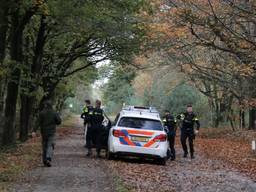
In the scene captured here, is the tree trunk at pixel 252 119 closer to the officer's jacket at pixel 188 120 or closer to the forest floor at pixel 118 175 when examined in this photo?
the forest floor at pixel 118 175

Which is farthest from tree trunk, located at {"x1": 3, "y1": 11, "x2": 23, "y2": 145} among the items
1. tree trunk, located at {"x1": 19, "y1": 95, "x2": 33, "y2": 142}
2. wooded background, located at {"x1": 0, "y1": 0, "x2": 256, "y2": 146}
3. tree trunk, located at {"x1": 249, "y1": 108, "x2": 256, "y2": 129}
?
tree trunk, located at {"x1": 249, "y1": 108, "x2": 256, "y2": 129}

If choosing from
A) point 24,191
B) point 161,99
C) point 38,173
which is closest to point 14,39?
point 38,173

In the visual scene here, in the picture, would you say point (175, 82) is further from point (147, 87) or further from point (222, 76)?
point (222, 76)

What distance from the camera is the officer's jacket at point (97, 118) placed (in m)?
19.9

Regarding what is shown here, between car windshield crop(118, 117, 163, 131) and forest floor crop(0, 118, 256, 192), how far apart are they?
132cm

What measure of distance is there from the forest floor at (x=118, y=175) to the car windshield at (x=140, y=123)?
1.32 metres

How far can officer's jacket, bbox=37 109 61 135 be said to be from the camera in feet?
54.2

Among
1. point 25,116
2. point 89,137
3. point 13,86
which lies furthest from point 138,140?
point 25,116

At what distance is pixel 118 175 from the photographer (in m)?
14.5

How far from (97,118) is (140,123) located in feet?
5.66

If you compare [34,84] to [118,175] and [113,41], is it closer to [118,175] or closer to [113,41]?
[113,41]

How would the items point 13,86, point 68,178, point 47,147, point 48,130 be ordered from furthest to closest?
point 13,86
point 48,130
point 47,147
point 68,178

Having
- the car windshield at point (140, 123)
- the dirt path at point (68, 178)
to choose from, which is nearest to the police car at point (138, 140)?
the car windshield at point (140, 123)

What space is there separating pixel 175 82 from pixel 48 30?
25545 millimetres
